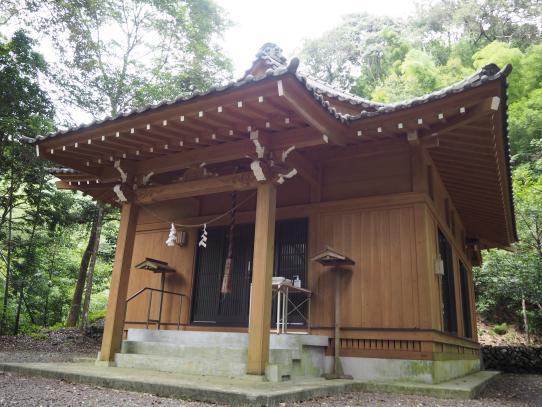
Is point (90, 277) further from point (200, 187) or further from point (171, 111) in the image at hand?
point (171, 111)

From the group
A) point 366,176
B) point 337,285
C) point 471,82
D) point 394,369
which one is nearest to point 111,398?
point 337,285

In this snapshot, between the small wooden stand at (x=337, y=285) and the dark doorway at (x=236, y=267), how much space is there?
0.65 meters

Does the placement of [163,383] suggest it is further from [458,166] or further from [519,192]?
[519,192]

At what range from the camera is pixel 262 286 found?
4.80 m

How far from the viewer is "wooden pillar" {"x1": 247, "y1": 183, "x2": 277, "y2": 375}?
15.0 feet

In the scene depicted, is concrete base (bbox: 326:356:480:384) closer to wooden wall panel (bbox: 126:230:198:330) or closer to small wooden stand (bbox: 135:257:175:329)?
wooden wall panel (bbox: 126:230:198:330)

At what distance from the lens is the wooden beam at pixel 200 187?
5.47m

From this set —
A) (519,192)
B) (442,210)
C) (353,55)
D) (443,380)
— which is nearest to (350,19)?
(353,55)

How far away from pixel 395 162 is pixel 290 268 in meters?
2.22

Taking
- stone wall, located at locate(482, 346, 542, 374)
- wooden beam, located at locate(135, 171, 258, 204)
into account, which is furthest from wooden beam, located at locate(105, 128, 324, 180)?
A: stone wall, located at locate(482, 346, 542, 374)

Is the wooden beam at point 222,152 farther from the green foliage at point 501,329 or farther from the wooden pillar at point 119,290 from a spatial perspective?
the green foliage at point 501,329

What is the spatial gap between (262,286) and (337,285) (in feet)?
4.51

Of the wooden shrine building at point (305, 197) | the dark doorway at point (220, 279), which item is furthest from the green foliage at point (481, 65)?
the dark doorway at point (220, 279)

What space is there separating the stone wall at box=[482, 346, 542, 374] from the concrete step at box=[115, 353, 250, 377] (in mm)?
10027
